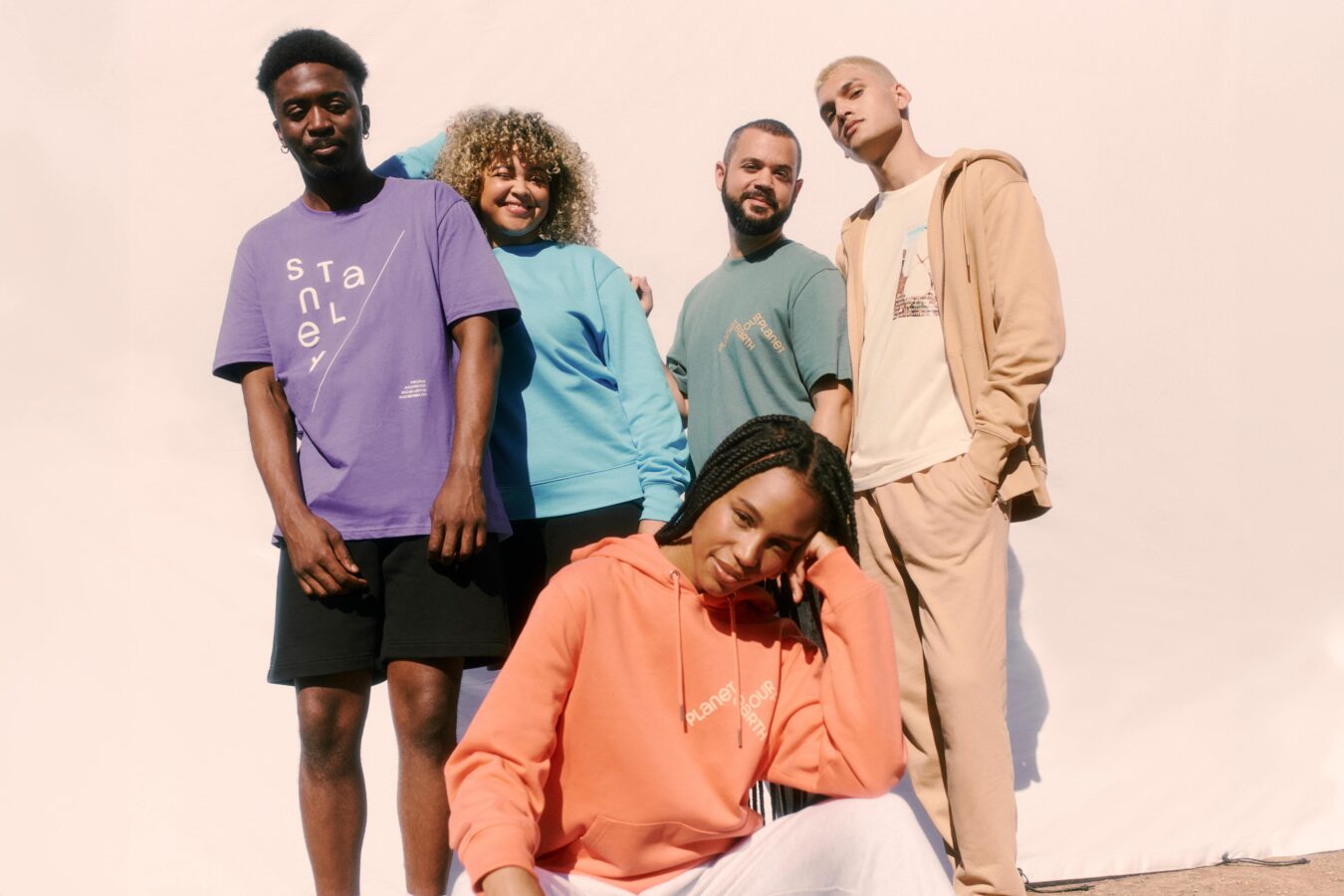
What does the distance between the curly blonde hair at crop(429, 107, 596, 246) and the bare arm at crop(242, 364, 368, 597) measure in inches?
24.0

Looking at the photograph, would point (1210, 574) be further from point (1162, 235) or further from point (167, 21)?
point (167, 21)

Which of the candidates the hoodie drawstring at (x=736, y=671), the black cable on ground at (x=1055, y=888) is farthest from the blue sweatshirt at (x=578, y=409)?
the black cable on ground at (x=1055, y=888)

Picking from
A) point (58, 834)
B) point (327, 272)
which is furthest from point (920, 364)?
point (58, 834)

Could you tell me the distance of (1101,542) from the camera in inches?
140

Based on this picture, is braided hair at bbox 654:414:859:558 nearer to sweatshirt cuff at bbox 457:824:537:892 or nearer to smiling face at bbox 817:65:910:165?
sweatshirt cuff at bbox 457:824:537:892

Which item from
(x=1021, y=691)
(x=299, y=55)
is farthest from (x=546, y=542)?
(x=1021, y=691)

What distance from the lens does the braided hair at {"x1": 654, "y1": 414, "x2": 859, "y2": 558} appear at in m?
1.85

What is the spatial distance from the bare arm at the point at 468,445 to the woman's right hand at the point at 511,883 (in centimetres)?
73

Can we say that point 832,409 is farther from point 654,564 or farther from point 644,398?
point 654,564

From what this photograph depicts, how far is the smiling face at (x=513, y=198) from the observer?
2.64m

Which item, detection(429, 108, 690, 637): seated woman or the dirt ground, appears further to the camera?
the dirt ground

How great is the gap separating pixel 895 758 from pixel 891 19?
95.8 inches

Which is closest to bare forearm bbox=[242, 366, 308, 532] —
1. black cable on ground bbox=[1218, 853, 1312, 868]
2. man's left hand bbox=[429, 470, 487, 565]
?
man's left hand bbox=[429, 470, 487, 565]

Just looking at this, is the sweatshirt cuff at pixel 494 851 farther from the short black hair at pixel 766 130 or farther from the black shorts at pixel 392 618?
the short black hair at pixel 766 130
